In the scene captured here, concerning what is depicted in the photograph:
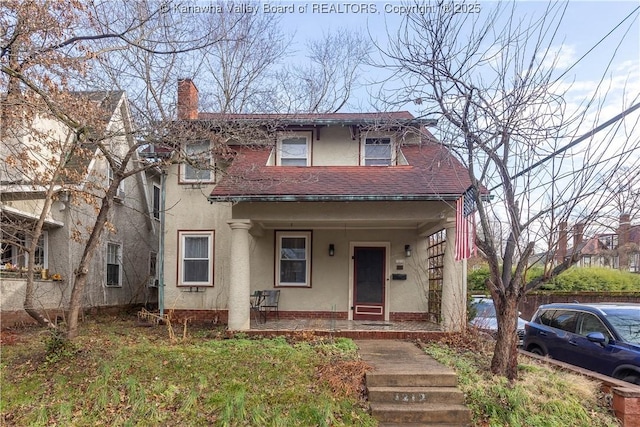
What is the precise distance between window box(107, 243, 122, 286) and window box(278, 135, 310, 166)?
6.79 metres

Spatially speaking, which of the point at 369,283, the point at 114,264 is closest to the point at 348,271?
the point at 369,283


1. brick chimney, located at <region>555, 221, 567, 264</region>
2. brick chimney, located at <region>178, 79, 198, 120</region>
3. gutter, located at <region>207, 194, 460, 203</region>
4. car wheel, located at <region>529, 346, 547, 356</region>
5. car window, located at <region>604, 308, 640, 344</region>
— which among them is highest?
brick chimney, located at <region>178, 79, 198, 120</region>

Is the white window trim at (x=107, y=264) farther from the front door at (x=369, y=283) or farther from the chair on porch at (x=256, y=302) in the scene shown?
the front door at (x=369, y=283)

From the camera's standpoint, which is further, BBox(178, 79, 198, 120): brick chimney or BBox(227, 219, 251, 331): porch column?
BBox(178, 79, 198, 120): brick chimney

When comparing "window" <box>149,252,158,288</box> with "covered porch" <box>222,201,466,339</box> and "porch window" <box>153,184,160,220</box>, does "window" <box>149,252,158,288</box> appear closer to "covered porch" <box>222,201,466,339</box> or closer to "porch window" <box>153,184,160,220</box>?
"porch window" <box>153,184,160,220</box>

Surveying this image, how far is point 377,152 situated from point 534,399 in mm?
7731

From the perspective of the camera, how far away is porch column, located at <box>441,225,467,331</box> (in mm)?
9039

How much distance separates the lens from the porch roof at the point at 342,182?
9.02 metres

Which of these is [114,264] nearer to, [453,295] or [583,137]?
[453,295]

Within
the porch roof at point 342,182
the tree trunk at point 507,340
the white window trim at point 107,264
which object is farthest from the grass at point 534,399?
the white window trim at point 107,264

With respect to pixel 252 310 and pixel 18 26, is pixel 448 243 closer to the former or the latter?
pixel 252 310

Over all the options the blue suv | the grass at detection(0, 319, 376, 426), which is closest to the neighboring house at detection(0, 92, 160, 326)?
the grass at detection(0, 319, 376, 426)

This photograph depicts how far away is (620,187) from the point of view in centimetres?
567

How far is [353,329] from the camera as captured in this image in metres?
9.38
